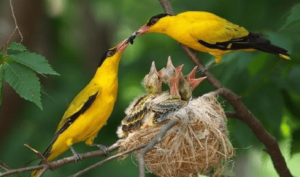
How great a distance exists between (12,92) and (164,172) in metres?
3.73

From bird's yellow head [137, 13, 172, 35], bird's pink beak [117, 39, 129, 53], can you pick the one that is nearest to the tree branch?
bird's yellow head [137, 13, 172, 35]

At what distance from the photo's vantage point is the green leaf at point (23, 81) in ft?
12.6

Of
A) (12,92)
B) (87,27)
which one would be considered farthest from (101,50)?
(12,92)

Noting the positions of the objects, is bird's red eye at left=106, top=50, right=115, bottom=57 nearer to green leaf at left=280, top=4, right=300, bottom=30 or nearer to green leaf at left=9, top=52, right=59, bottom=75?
green leaf at left=280, top=4, right=300, bottom=30

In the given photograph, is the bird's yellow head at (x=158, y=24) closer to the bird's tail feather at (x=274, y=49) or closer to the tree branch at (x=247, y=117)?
the tree branch at (x=247, y=117)

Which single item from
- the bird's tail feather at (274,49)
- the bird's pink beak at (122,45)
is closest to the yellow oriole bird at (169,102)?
the bird's pink beak at (122,45)

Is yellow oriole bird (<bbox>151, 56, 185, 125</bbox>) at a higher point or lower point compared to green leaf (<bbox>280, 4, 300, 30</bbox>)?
lower

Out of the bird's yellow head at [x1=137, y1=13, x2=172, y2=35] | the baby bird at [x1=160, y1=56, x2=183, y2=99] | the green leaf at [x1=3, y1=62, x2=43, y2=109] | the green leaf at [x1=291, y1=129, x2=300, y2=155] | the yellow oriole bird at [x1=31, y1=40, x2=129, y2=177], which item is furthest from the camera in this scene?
the green leaf at [x1=291, y1=129, x2=300, y2=155]

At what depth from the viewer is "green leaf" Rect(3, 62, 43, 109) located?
3.84 metres

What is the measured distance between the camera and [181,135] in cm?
442

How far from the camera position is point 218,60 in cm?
571

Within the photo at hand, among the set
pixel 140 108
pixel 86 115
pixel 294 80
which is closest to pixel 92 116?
pixel 86 115

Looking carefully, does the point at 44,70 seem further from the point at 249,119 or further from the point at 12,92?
the point at 12,92

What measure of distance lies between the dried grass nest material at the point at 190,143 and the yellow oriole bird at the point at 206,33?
981 mm
